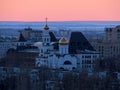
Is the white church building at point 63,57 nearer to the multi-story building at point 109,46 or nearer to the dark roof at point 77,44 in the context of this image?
the dark roof at point 77,44

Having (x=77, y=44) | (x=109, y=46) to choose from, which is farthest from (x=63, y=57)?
(x=109, y=46)

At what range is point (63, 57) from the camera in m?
28.0

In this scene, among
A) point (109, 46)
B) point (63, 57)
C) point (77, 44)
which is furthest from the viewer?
Result: point (109, 46)

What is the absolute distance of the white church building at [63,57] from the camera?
27.5 metres

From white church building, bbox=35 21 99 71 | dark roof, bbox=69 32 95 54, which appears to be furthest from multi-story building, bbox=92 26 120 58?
white church building, bbox=35 21 99 71

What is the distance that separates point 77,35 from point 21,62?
411 centimetres

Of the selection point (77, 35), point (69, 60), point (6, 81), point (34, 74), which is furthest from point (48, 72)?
point (77, 35)

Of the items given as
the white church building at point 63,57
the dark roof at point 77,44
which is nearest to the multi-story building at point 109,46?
the dark roof at point 77,44

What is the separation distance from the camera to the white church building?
27.5 metres

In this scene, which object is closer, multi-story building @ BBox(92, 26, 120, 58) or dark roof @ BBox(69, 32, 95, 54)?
dark roof @ BBox(69, 32, 95, 54)

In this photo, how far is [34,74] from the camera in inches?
863

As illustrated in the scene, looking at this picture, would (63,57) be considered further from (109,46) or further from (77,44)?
(109,46)

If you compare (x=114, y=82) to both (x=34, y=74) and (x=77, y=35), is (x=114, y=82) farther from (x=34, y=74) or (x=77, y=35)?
(x=77, y=35)

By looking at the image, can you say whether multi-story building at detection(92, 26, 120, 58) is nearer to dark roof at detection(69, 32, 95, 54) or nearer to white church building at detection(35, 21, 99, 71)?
dark roof at detection(69, 32, 95, 54)
